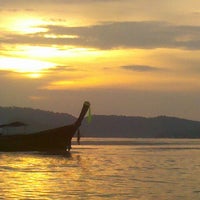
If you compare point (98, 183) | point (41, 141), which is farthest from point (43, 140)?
point (98, 183)

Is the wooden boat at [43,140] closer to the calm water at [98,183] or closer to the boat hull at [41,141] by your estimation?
the boat hull at [41,141]

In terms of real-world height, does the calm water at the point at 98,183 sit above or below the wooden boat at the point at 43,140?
below

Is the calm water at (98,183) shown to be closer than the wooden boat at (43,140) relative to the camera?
Yes

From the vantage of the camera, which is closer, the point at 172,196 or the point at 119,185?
the point at 172,196

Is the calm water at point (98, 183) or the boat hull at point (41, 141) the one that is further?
the boat hull at point (41, 141)

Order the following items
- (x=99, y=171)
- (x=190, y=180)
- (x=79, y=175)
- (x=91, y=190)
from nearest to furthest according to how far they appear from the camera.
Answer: (x=91, y=190), (x=190, y=180), (x=79, y=175), (x=99, y=171)

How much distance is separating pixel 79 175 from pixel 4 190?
8.98 metres

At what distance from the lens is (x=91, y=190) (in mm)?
26828

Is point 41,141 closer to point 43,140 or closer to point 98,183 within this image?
point 43,140

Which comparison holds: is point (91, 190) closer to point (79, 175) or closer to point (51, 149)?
point (79, 175)

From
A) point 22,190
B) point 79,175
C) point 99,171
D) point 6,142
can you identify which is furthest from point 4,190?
point 6,142

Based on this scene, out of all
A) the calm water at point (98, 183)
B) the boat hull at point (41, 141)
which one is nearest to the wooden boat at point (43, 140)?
the boat hull at point (41, 141)

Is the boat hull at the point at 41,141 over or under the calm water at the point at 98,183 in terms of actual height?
over

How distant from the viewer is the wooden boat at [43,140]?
6166 centimetres
